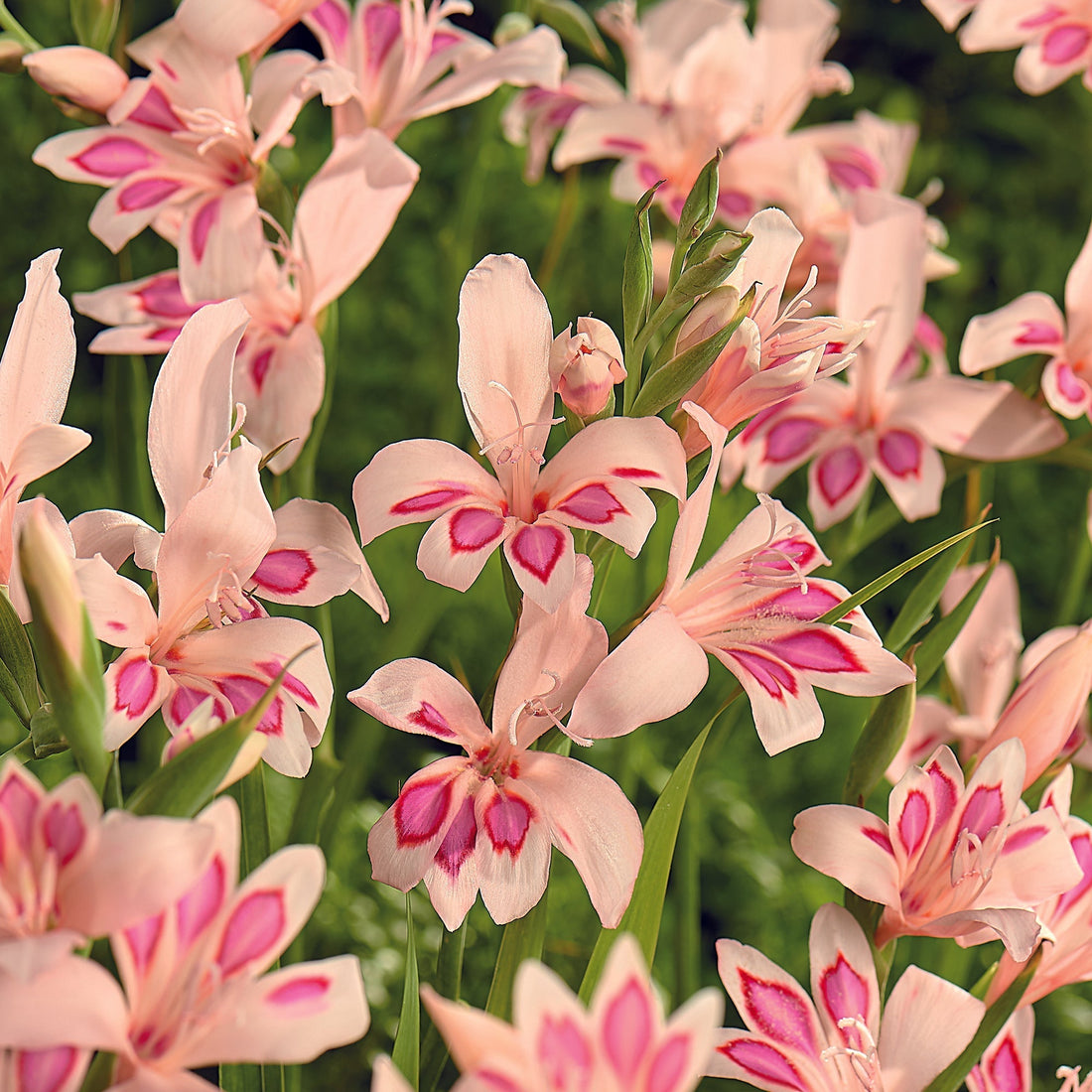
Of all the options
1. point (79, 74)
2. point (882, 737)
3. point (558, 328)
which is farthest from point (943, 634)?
point (558, 328)

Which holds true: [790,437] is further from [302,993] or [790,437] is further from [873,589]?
[302,993]

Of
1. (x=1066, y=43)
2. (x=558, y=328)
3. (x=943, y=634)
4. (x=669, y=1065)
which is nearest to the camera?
(x=669, y=1065)

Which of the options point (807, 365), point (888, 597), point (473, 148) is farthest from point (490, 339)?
point (888, 597)

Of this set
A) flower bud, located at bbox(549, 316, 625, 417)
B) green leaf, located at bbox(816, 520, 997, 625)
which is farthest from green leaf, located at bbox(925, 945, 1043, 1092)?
flower bud, located at bbox(549, 316, 625, 417)

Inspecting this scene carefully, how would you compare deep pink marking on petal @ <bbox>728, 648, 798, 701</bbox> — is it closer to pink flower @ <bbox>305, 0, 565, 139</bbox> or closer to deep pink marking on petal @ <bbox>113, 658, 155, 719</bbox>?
deep pink marking on petal @ <bbox>113, 658, 155, 719</bbox>

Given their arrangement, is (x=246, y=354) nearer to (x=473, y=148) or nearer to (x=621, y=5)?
(x=473, y=148)

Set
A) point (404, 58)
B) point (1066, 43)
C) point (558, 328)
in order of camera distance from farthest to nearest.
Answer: point (558, 328) → point (1066, 43) → point (404, 58)

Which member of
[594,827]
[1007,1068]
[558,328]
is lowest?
[558,328]
